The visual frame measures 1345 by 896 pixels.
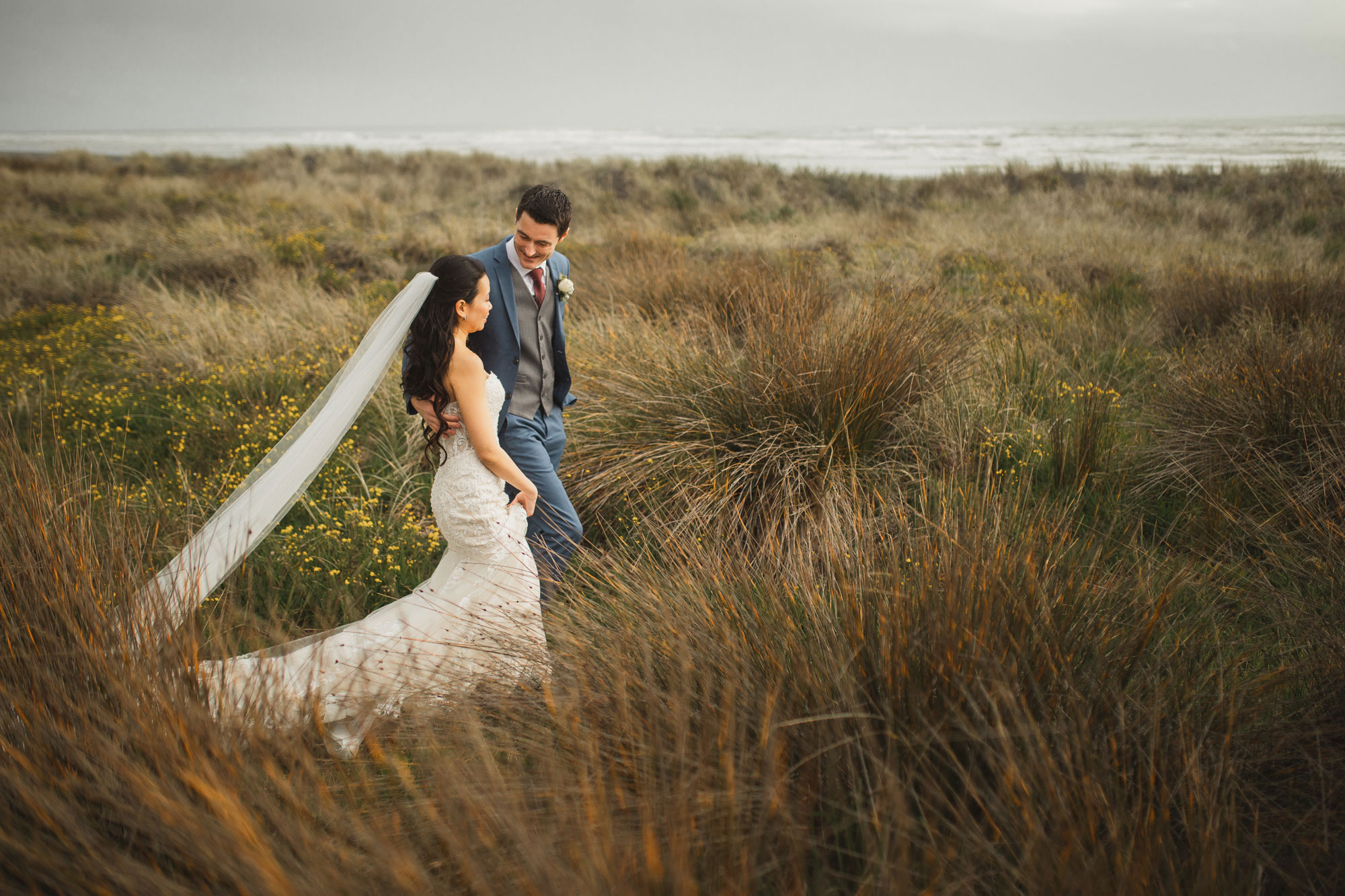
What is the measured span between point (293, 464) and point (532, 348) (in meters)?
1.21

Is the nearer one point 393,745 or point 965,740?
point 965,740

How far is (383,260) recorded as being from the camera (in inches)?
485

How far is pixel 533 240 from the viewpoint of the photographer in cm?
335

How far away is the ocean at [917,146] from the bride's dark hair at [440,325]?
2610 cm

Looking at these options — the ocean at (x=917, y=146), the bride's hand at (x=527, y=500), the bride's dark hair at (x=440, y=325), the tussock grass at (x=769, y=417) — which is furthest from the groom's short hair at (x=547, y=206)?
the ocean at (x=917, y=146)

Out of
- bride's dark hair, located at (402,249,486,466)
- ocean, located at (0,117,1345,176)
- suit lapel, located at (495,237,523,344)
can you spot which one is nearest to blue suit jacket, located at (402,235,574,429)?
suit lapel, located at (495,237,523,344)

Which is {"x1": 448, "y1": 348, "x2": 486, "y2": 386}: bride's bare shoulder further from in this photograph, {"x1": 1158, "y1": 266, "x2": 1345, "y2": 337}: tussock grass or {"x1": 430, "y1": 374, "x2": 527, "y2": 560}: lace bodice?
{"x1": 1158, "y1": 266, "x2": 1345, "y2": 337}: tussock grass

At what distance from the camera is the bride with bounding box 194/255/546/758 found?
8.68 feet

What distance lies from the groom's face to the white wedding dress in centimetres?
62

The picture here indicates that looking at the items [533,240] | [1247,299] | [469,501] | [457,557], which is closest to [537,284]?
[533,240]

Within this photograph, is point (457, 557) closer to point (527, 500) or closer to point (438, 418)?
point (527, 500)

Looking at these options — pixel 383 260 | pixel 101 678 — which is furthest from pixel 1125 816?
pixel 383 260

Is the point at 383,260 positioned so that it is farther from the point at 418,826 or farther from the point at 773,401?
the point at 418,826

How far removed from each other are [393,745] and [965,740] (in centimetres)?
169
